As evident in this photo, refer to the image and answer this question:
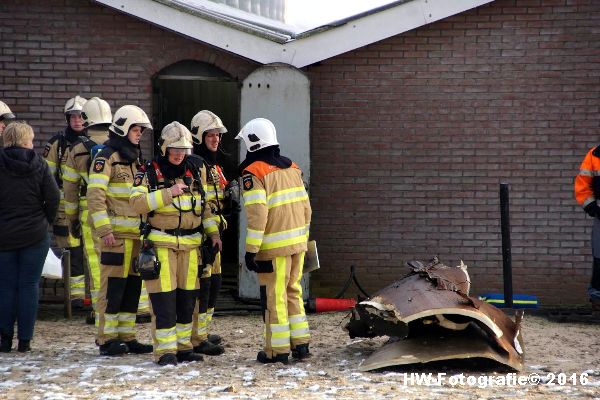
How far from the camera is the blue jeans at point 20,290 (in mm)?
8430

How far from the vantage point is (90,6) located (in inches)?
432

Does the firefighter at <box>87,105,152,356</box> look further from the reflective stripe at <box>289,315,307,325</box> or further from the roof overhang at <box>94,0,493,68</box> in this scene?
the roof overhang at <box>94,0,493,68</box>

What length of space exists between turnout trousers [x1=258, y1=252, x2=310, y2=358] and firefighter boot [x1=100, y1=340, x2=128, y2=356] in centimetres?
126

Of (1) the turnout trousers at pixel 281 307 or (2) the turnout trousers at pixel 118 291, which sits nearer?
(1) the turnout trousers at pixel 281 307

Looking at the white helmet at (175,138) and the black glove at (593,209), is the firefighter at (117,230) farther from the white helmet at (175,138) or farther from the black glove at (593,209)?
the black glove at (593,209)

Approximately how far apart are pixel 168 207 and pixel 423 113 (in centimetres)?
411

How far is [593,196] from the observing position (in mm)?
10219

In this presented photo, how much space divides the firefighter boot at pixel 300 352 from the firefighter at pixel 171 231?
92 centimetres

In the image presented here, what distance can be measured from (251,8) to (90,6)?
5.72m

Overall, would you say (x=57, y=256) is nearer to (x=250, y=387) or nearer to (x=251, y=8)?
(x=250, y=387)

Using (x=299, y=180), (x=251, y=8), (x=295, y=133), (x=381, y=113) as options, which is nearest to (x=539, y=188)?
(x=381, y=113)

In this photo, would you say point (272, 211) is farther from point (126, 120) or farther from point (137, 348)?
point (137, 348)

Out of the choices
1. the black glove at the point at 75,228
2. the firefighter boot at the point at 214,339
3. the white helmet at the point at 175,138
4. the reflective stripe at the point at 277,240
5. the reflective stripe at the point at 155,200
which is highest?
the white helmet at the point at 175,138

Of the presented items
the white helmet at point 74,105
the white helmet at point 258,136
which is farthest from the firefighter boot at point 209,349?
the white helmet at point 74,105
